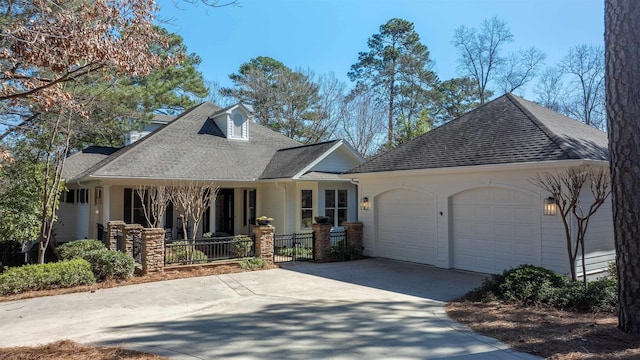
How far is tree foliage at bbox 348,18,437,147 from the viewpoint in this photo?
3238cm

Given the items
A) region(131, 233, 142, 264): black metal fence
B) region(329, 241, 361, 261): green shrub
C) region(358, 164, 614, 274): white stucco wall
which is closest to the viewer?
region(358, 164, 614, 274): white stucco wall

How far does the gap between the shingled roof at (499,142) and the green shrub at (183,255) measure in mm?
6089

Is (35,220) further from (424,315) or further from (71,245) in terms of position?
(424,315)

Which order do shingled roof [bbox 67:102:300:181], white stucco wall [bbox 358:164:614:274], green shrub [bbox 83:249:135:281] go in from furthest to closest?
shingled roof [bbox 67:102:300:181] → green shrub [bbox 83:249:135:281] → white stucco wall [bbox 358:164:614:274]

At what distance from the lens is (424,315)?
703 centimetres

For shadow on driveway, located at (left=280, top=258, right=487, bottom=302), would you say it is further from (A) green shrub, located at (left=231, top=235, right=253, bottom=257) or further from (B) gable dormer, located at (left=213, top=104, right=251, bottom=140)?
(B) gable dormer, located at (left=213, top=104, right=251, bottom=140)

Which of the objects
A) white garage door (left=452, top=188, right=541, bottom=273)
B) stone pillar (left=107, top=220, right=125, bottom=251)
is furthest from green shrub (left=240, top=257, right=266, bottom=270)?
white garage door (left=452, top=188, right=541, bottom=273)

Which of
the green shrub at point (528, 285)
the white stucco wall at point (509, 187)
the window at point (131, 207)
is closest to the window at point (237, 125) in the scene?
the window at point (131, 207)

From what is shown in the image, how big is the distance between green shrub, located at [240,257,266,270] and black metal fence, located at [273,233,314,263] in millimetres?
998

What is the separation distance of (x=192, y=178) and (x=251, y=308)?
342 inches

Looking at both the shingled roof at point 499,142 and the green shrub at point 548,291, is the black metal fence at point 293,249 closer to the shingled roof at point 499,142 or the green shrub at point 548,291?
the shingled roof at point 499,142

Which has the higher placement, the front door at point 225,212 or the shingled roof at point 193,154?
the shingled roof at point 193,154

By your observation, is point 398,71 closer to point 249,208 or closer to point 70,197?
point 249,208

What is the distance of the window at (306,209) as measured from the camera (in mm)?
16797
